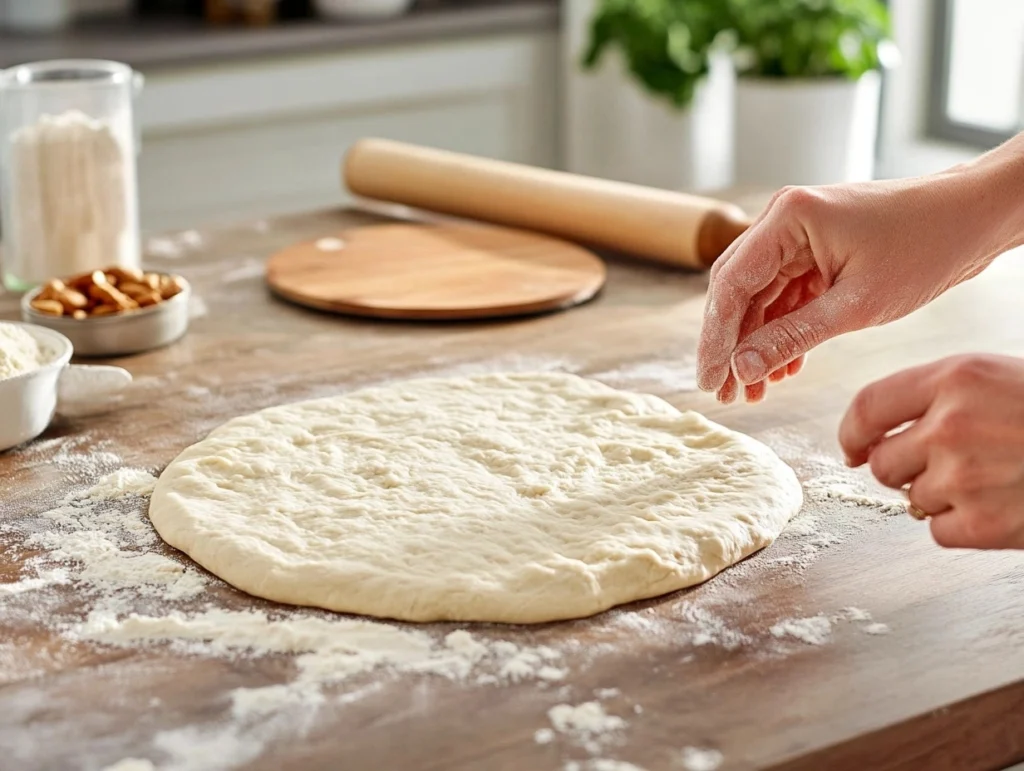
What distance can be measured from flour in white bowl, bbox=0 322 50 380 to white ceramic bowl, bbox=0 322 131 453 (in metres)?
0.01

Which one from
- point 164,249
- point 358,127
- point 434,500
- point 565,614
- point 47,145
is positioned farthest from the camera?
point 358,127

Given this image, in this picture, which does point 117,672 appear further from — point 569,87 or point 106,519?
point 569,87

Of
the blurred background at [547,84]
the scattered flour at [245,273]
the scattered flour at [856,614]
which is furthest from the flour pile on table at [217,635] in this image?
the blurred background at [547,84]

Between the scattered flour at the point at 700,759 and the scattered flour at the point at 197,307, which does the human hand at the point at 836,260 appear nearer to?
the scattered flour at the point at 700,759

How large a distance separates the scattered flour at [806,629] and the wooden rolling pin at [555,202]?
83 centimetres

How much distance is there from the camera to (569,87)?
343 centimetres

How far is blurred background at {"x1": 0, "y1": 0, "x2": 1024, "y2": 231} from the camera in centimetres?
283

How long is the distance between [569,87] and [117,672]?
2.73 meters

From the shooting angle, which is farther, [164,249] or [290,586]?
[164,249]

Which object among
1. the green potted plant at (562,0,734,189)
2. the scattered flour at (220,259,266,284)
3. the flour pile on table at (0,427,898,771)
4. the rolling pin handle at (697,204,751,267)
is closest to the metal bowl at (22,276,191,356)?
the scattered flour at (220,259,266,284)

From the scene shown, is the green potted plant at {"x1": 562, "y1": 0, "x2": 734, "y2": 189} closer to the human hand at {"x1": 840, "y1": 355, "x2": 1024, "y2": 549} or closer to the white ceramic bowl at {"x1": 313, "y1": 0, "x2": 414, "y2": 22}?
the white ceramic bowl at {"x1": 313, "y1": 0, "x2": 414, "y2": 22}

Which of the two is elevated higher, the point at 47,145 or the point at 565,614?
the point at 47,145

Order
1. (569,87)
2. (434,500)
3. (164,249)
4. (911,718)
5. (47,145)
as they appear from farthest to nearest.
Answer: (569,87)
(164,249)
(47,145)
(434,500)
(911,718)

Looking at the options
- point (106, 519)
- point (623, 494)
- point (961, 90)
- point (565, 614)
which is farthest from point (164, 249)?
point (961, 90)
